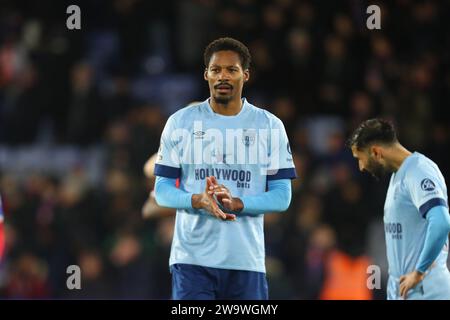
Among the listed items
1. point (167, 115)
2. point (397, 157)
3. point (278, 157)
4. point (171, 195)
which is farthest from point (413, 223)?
point (167, 115)

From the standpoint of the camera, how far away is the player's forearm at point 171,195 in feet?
18.6

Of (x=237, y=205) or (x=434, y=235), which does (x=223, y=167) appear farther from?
(x=434, y=235)

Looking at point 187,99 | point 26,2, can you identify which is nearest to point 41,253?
point 187,99

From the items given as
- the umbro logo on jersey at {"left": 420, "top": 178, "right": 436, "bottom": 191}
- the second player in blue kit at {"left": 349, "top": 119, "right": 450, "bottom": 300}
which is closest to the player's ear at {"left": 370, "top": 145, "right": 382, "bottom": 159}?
the second player in blue kit at {"left": 349, "top": 119, "right": 450, "bottom": 300}

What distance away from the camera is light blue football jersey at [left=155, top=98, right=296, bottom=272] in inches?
226

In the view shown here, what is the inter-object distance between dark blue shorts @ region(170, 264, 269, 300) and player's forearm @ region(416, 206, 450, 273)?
978 mm

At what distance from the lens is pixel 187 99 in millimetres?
12828

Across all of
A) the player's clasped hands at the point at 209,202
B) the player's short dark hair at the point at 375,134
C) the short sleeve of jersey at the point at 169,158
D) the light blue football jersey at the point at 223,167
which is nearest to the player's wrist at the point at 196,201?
the player's clasped hands at the point at 209,202

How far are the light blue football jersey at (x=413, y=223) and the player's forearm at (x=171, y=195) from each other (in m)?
1.36

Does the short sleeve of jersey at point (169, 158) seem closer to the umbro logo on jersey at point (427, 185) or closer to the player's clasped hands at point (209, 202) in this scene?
the player's clasped hands at point (209, 202)

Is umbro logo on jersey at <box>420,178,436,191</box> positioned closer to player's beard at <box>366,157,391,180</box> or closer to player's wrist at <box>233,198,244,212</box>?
player's beard at <box>366,157,391,180</box>

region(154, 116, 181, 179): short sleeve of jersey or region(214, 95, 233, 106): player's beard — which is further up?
region(214, 95, 233, 106): player's beard
